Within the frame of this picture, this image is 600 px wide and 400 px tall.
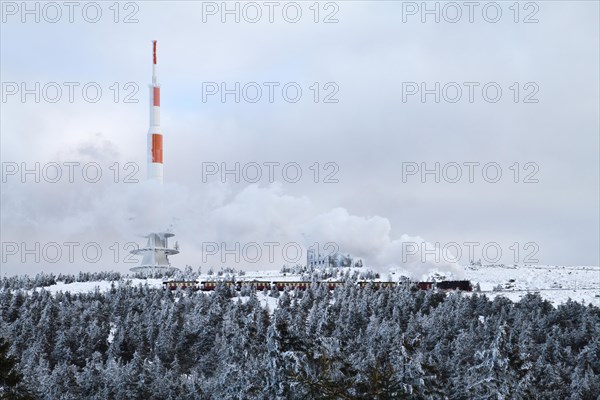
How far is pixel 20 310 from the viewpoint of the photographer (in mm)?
125375

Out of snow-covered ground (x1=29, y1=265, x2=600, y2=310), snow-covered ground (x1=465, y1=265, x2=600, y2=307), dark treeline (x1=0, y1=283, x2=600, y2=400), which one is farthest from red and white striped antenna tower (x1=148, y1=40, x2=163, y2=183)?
snow-covered ground (x1=465, y1=265, x2=600, y2=307)

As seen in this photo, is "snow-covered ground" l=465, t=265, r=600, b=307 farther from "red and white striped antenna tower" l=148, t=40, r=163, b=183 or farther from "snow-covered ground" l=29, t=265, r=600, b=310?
"red and white striped antenna tower" l=148, t=40, r=163, b=183

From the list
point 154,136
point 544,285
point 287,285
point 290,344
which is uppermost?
point 154,136

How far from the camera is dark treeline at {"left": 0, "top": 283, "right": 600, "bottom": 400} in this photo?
52.8 meters

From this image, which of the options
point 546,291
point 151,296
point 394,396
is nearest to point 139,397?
point 394,396

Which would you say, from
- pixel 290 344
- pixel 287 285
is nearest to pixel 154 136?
pixel 287 285

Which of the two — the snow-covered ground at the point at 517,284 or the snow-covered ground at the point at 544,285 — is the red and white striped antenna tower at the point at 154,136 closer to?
the snow-covered ground at the point at 517,284

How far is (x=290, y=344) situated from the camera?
51.1 m

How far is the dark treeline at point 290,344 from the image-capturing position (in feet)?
173

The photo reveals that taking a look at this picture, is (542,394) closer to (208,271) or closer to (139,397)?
(139,397)

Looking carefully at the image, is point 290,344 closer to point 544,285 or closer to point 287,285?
point 287,285

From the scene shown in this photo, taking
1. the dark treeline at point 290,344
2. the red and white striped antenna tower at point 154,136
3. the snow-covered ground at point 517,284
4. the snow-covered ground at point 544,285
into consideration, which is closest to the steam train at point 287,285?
the snow-covered ground at point 517,284

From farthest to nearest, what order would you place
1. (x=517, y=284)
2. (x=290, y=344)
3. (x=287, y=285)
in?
(x=517, y=284), (x=287, y=285), (x=290, y=344)

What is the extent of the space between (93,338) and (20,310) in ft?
75.6
